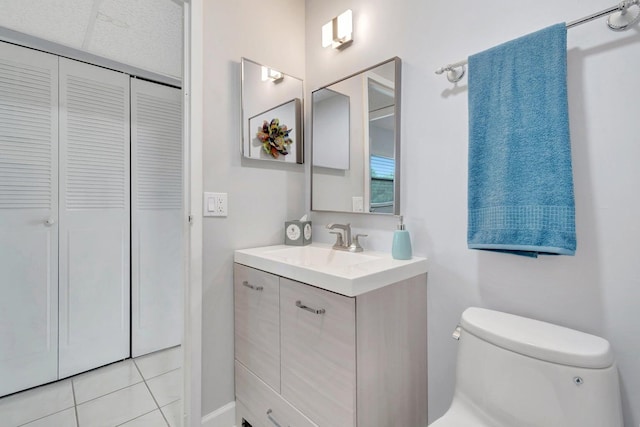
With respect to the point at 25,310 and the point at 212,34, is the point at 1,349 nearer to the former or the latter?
the point at 25,310

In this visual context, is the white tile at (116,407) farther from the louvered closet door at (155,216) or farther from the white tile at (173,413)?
the louvered closet door at (155,216)

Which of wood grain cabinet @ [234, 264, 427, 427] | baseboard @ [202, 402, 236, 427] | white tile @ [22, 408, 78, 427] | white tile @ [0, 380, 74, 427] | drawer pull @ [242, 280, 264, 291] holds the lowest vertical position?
white tile @ [22, 408, 78, 427]

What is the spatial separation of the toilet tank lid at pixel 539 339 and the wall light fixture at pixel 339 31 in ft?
4.93

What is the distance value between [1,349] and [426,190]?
2578mm

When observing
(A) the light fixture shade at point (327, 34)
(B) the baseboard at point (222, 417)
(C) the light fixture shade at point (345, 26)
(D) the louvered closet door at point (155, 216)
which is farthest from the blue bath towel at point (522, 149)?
(D) the louvered closet door at point (155, 216)

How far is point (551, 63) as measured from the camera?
914 millimetres

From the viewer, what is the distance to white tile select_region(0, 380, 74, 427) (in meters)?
1.57

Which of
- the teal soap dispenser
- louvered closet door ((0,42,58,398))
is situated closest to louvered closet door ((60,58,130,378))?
louvered closet door ((0,42,58,398))

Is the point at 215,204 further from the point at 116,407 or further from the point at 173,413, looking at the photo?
the point at 116,407

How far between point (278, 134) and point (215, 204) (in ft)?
1.87

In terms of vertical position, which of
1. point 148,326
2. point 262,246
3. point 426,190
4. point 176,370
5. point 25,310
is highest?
point 426,190

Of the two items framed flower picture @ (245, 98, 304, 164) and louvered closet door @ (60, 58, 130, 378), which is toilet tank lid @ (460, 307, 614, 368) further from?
louvered closet door @ (60, 58, 130, 378)

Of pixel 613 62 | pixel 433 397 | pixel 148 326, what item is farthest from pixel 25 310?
pixel 613 62

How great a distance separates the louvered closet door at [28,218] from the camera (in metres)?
1.72
